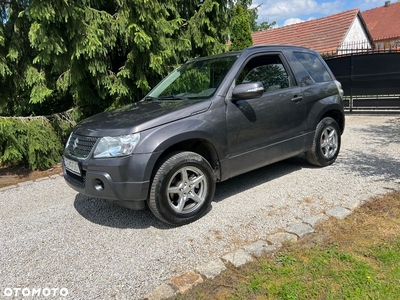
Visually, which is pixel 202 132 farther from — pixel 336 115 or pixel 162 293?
pixel 336 115

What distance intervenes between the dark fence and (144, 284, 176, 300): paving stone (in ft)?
34.1

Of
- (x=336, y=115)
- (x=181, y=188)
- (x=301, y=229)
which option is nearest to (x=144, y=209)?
(x=181, y=188)

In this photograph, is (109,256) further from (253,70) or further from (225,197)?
(253,70)

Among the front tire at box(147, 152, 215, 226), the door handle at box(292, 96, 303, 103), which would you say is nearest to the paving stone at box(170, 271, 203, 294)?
the front tire at box(147, 152, 215, 226)

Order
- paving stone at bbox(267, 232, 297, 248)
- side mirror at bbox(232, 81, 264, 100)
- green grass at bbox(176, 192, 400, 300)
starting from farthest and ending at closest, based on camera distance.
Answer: side mirror at bbox(232, 81, 264, 100), paving stone at bbox(267, 232, 297, 248), green grass at bbox(176, 192, 400, 300)

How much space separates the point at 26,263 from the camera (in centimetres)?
300

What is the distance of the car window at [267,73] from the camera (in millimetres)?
4180

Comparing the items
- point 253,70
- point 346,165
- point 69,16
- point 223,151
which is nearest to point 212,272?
point 223,151

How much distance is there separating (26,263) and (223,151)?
2.32 meters

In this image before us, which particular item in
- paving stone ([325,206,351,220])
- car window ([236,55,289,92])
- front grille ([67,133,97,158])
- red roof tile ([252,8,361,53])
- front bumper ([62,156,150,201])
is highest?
red roof tile ([252,8,361,53])

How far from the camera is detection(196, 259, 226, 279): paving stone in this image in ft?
8.55

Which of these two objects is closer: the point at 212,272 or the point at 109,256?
the point at 212,272

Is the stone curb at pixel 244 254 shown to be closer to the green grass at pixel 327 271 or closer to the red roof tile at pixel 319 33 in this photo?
the green grass at pixel 327 271

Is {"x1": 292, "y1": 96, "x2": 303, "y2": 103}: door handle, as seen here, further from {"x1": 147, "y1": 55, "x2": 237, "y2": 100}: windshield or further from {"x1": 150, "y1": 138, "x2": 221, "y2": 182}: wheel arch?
{"x1": 150, "y1": 138, "x2": 221, "y2": 182}: wheel arch
